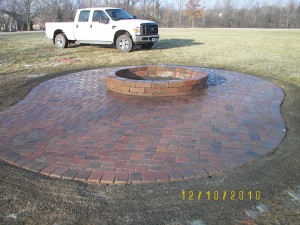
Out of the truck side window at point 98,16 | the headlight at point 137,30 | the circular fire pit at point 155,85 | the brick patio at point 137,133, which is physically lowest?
the brick patio at point 137,133

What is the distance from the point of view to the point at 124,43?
13109 mm

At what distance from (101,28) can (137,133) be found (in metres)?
10.1

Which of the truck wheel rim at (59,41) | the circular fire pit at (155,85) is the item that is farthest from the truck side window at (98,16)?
the circular fire pit at (155,85)

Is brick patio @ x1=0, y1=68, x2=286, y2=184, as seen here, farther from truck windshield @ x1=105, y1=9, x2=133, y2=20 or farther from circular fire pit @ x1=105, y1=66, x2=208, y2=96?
truck windshield @ x1=105, y1=9, x2=133, y2=20

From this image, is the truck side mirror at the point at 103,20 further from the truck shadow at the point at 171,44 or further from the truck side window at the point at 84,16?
the truck shadow at the point at 171,44

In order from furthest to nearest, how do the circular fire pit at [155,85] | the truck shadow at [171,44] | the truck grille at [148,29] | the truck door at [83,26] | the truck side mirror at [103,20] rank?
the truck shadow at [171,44]
the truck door at [83,26]
the truck side mirror at [103,20]
the truck grille at [148,29]
the circular fire pit at [155,85]

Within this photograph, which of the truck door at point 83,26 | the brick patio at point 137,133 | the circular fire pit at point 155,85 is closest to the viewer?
the brick patio at point 137,133

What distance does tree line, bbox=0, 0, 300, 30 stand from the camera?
50.8 m

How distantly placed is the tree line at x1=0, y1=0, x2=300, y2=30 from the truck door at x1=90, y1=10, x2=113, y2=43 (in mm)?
37274

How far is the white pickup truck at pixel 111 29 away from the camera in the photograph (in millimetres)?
12722

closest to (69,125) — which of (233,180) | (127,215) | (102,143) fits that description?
(102,143)

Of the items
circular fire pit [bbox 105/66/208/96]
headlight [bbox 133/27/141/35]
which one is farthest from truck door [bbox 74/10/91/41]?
circular fire pit [bbox 105/66/208/96]

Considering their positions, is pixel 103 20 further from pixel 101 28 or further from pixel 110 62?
pixel 110 62

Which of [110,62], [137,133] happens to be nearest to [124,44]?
[110,62]
